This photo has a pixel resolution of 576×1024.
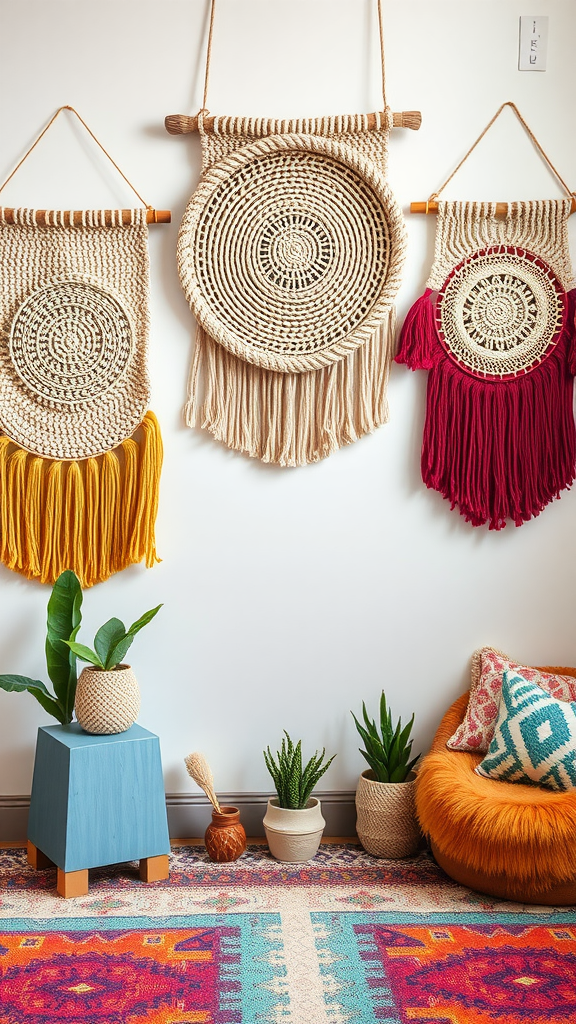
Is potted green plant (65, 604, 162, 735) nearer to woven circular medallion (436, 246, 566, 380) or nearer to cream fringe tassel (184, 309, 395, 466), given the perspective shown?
cream fringe tassel (184, 309, 395, 466)

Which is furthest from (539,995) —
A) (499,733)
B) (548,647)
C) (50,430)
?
(50,430)

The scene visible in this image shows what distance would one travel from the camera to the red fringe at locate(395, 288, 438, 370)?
2.36 m

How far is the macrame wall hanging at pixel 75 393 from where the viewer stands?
7.72 feet

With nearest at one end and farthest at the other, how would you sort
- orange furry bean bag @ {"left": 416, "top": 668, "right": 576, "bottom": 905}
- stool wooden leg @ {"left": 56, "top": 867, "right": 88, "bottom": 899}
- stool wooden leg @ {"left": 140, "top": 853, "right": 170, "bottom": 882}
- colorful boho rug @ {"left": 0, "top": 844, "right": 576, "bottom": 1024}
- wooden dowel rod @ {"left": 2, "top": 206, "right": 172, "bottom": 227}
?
colorful boho rug @ {"left": 0, "top": 844, "right": 576, "bottom": 1024}
orange furry bean bag @ {"left": 416, "top": 668, "right": 576, "bottom": 905}
stool wooden leg @ {"left": 56, "top": 867, "right": 88, "bottom": 899}
stool wooden leg @ {"left": 140, "top": 853, "right": 170, "bottom": 882}
wooden dowel rod @ {"left": 2, "top": 206, "right": 172, "bottom": 227}

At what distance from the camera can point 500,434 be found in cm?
243

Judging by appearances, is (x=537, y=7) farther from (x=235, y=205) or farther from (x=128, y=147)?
(x=128, y=147)

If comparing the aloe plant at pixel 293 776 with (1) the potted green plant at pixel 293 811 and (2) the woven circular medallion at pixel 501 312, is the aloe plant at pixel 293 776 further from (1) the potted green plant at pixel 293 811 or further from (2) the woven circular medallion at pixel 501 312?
(2) the woven circular medallion at pixel 501 312

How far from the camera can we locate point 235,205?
235cm

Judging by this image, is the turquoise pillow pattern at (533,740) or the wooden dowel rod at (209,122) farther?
the wooden dowel rod at (209,122)

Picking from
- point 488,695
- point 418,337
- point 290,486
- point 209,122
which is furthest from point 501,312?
point 488,695

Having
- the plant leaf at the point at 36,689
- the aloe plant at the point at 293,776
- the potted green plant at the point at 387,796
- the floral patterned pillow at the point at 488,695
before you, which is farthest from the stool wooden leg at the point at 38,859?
the floral patterned pillow at the point at 488,695

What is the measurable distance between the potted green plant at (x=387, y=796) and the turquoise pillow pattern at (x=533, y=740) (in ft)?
0.69

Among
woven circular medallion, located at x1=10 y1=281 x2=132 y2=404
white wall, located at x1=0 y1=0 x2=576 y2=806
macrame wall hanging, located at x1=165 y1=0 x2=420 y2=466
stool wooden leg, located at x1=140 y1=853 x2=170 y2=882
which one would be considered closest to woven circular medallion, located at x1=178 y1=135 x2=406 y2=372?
macrame wall hanging, located at x1=165 y1=0 x2=420 y2=466

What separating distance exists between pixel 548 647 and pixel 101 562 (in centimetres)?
127
